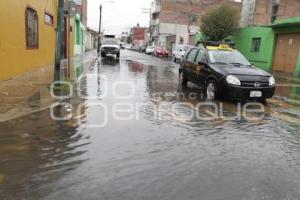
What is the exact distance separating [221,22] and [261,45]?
18.3 feet

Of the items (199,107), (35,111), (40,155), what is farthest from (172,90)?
(40,155)

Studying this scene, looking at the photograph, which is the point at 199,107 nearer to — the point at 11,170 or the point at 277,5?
the point at 11,170

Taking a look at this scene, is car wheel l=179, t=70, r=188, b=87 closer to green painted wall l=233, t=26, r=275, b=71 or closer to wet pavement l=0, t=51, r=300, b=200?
wet pavement l=0, t=51, r=300, b=200

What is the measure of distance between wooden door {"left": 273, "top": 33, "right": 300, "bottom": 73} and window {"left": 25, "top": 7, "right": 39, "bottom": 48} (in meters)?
17.1

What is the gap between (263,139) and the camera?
643 centimetres

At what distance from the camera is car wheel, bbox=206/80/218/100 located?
10.5 m

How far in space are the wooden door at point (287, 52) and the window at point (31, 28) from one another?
17.1 m

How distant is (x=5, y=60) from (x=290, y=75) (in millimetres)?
18483

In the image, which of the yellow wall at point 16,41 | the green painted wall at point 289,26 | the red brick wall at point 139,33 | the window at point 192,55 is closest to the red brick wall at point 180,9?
the red brick wall at point 139,33

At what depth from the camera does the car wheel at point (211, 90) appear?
10461 millimetres

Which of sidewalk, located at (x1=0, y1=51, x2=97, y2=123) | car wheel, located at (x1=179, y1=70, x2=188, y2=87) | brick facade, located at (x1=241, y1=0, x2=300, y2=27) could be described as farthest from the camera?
brick facade, located at (x1=241, y1=0, x2=300, y2=27)

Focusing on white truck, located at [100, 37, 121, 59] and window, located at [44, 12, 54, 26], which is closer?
window, located at [44, 12, 54, 26]

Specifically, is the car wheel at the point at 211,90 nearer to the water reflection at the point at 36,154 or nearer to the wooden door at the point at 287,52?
the water reflection at the point at 36,154

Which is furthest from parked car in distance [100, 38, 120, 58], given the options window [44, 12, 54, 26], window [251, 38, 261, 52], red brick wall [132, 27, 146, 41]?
red brick wall [132, 27, 146, 41]
